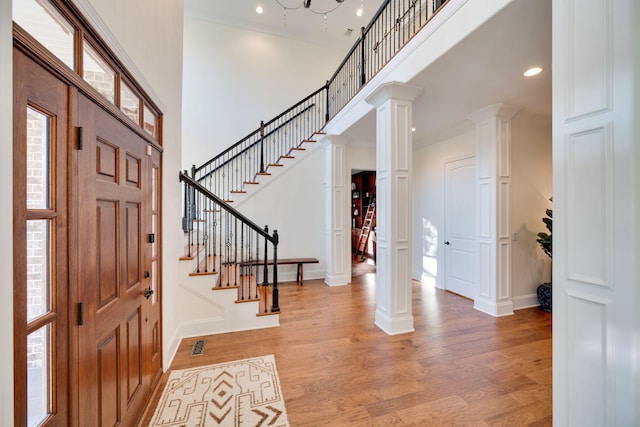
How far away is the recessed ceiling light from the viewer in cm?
247

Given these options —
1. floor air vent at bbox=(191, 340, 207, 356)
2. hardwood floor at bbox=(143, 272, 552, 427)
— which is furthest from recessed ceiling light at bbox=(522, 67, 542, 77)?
floor air vent at bbox=(191, 340, 207, 356)

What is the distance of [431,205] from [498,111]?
1.97 m

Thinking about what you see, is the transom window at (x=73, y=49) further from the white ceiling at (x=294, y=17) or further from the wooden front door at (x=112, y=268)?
the white ceiling at (x=294, y=17)

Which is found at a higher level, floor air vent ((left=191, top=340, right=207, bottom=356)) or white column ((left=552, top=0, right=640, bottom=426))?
white column ((left=552, top=0, right=640, bottom=426))

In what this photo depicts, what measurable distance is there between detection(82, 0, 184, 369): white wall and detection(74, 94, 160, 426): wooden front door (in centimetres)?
44

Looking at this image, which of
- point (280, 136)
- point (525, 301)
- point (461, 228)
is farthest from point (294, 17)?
point (525, 301)

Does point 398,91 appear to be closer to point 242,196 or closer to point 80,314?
point 80,314

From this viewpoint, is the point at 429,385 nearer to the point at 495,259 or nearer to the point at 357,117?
the point at 495,259

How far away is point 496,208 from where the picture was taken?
346 cm

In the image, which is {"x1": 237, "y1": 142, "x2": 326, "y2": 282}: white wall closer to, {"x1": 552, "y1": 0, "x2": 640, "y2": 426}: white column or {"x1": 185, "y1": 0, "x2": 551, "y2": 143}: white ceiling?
{"x1": 185, "y1": 0, "x2": 551, "y2": 143}: white ceiling

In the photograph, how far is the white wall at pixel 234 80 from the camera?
580 centimetres

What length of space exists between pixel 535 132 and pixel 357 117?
266cm

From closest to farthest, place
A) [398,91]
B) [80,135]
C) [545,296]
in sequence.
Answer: [80,135] < [398,91] < [545,296]

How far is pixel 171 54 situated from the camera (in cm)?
247
